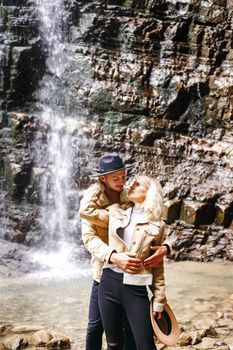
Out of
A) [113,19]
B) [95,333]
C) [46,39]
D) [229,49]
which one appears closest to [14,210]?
[46,39]

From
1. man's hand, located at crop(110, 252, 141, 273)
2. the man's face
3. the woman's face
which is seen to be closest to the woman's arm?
man's hand, located at crop(110, 252, 141, 273)

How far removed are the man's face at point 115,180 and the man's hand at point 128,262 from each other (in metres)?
0.53

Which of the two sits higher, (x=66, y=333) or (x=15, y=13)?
(x=15, y=13)

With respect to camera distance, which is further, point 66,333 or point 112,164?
point 66,333

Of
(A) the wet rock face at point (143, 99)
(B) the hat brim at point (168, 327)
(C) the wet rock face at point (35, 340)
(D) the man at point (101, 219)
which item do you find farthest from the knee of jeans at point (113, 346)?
(A) the wet rock face at point (143, 99)

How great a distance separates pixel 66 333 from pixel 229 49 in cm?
780

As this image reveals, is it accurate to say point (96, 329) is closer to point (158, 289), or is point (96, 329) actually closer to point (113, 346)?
point (113, 346)

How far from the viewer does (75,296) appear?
6480mm

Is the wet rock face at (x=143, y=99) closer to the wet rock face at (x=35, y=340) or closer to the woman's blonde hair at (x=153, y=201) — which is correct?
the wet rock face at (x=35, y=340)

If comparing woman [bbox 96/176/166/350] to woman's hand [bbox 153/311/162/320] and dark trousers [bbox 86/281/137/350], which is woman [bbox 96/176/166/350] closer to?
woman's hand [bbox 153/311/162/320]

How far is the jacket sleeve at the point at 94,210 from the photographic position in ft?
9.97

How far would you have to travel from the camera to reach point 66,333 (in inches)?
196

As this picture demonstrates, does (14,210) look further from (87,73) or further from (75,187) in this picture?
(87,73)

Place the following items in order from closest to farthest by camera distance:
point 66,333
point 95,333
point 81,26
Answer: point 95,333 < point 66,333 < point 81,26
